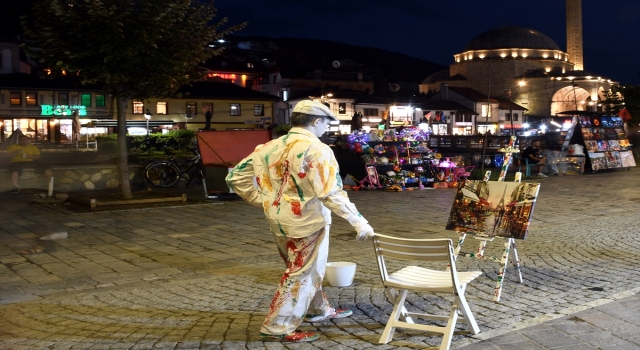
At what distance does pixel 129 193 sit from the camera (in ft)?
45.4

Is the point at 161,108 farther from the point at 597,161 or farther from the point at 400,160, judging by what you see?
the point at 400,160

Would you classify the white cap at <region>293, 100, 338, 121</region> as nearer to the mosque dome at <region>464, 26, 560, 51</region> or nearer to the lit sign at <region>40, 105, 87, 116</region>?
the lit sign at <region>40, 105, 87, 116</region>

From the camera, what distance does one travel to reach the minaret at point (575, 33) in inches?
2660

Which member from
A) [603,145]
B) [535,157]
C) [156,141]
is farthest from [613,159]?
[156,141]

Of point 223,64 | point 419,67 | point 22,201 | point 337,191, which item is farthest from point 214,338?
point 419,67

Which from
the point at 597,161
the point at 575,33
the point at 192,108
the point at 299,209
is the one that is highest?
the point at 575,33

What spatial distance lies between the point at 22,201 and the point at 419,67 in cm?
15234

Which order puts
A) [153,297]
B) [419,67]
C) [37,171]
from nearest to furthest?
1. [153,297]
2. [37,171]
3. [419,67]

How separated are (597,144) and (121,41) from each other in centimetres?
1791

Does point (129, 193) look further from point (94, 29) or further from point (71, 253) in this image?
point (71, 253)

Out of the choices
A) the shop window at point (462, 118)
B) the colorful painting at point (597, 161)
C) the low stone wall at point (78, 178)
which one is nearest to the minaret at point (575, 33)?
the shop window at point (462, 118)

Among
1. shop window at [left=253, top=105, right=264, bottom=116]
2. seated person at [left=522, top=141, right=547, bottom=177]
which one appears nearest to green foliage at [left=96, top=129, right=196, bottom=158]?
seated person at [left=522, top=141, right=547, bottom=177]

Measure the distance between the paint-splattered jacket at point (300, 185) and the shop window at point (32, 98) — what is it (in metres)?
53.4

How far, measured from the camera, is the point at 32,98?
53031mm
